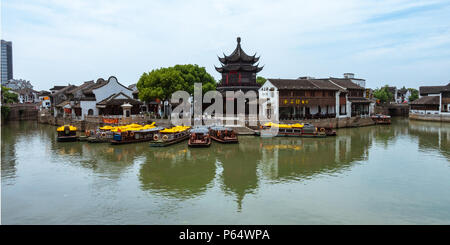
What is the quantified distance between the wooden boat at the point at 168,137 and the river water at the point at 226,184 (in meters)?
1.43

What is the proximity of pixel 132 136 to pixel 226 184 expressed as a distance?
759 inches

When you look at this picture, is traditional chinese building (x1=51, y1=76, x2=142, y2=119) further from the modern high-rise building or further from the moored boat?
the modern high-rise building

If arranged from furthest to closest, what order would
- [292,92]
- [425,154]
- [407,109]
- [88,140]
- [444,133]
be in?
[407,109]
[292,92]
[444,133]
[88,140]
[425,154]

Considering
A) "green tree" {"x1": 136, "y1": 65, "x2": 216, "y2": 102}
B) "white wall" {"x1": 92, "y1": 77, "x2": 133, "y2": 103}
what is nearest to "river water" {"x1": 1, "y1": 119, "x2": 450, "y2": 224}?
"green tree" {"x1": 136, "y1": 65, "x2": 216, "y2": 102}

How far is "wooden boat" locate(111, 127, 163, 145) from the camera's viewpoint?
34688mm

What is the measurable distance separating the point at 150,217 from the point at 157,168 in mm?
9486

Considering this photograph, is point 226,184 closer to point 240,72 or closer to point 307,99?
point 240,72

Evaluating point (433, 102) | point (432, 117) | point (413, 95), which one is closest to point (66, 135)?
point (432, 117)

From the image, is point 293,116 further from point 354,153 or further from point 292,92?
point 354,153

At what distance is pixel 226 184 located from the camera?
19.9m

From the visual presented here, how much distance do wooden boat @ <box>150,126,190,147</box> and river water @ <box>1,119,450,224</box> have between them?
1430mm

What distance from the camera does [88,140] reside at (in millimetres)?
36312
